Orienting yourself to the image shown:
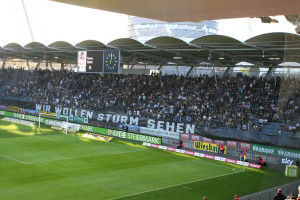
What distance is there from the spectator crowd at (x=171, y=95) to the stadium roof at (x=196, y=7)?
25107mm

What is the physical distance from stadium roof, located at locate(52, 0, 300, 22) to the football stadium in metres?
0.01

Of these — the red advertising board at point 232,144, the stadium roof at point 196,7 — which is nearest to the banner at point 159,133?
the red advertising board at point 232,144

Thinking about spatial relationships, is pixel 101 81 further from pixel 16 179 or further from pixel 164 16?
pixel 164 16

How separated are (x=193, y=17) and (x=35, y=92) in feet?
182

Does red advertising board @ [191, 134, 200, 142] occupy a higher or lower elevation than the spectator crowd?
lower

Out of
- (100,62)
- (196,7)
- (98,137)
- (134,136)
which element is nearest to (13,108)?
(98,137)

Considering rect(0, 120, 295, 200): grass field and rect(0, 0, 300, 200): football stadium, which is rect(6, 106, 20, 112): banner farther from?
rect(0, 120, 295, 200): grass field

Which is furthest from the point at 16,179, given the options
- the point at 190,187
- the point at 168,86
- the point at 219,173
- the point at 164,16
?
the point at 168,86

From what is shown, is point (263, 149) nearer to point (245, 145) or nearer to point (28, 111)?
point (245, 145)

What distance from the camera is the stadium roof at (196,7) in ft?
12.9

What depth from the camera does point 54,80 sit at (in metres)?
57.6

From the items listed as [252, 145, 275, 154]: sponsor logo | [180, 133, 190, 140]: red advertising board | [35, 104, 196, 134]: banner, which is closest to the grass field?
[252, 145, 275, 154]: sponsor logo

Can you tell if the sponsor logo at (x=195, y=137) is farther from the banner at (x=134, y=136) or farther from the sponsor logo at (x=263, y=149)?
the sponsor logo at (x=263, y=149)

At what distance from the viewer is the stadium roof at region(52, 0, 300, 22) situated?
3943 millimetres
